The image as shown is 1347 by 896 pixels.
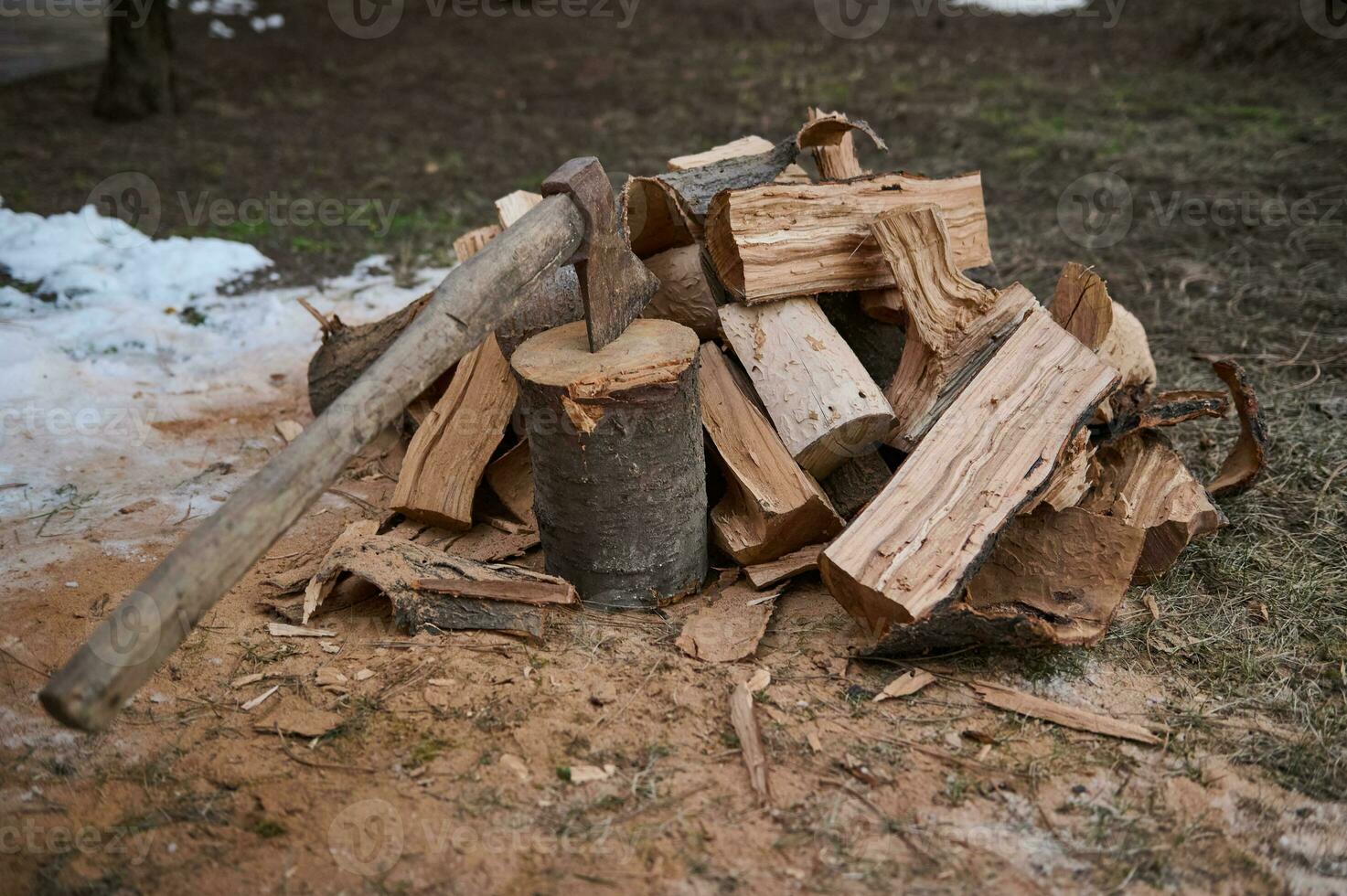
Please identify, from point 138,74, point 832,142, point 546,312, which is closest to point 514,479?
point 546,312

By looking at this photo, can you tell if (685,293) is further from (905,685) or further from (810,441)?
(905,685)

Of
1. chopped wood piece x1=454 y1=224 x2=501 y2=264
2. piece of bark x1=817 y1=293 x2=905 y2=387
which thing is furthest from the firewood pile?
chopped wood piece x1=454 y1=224 x2=501 y2=264

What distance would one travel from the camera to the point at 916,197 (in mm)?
3791

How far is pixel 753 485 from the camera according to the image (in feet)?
10.9

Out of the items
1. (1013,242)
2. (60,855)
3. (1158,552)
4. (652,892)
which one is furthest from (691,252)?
(1013,242)

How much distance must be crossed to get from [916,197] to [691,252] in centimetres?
85

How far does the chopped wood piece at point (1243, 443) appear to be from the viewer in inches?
148

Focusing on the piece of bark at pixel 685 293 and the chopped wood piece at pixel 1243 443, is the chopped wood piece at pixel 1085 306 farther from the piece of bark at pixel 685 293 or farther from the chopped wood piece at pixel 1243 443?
the piece of bark at pixel 685 293

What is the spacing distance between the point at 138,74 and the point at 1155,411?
8620 millimetres

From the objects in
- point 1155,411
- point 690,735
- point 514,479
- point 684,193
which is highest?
point 684,193

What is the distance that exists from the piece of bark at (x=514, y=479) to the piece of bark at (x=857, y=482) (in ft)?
3.58

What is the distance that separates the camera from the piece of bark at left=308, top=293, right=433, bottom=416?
4.24m

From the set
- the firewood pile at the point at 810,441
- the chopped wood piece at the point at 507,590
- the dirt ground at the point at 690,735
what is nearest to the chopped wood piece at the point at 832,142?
the firewood pile at the point at 810,441

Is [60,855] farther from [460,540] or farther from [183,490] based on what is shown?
[183,490]
